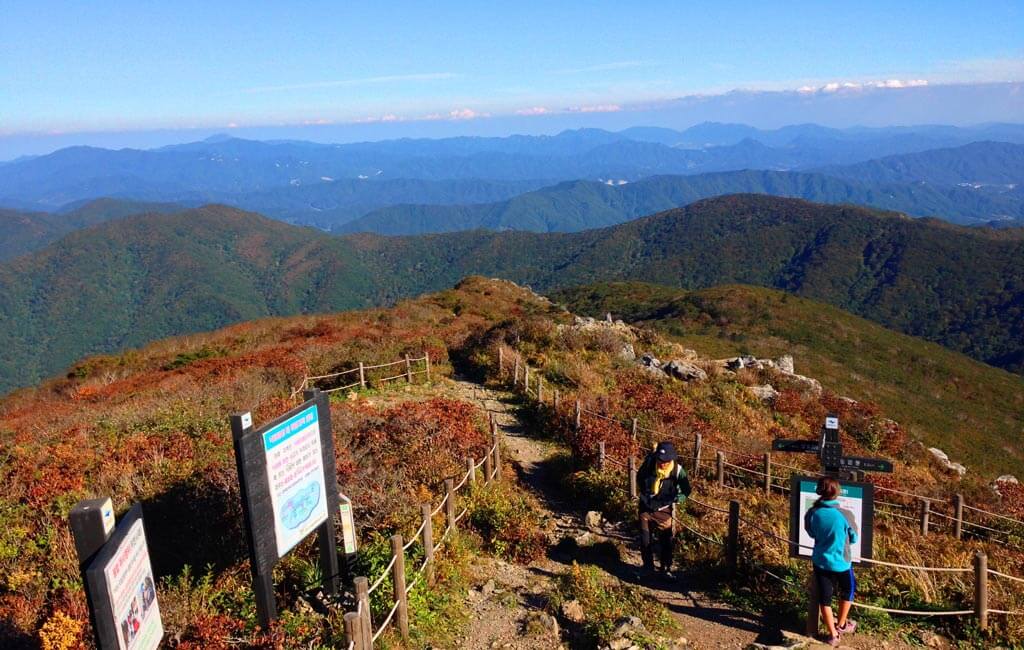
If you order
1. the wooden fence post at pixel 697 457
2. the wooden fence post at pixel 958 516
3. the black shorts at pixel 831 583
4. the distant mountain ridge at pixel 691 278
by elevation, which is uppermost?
the black shorts at pixel 831 583

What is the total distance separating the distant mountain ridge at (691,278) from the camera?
115 meters

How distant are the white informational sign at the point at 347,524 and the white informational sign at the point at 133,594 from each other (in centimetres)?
252

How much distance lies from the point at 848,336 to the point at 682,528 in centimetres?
6318

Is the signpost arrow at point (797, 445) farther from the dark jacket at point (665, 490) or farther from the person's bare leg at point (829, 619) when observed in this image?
the person's bare leg at point (829, 619)

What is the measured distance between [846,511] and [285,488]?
18.3ft

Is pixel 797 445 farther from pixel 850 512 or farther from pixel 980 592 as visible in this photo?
pixel 980 592

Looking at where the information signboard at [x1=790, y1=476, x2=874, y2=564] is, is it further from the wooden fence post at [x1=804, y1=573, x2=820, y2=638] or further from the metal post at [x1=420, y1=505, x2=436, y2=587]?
the metal post at [x1=420, y1=505, x2=436, y2=587]

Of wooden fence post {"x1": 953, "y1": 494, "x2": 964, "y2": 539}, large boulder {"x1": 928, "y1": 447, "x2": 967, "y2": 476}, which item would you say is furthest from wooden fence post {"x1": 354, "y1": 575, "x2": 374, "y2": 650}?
large boulder {"x1": 928, "y1": 447, "x2": 967, "y2": 476}

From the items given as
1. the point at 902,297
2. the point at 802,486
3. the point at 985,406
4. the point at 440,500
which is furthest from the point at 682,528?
the point at 902,297

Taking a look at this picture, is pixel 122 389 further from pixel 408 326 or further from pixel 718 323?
pixel 718 323

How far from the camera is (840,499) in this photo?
6.62m

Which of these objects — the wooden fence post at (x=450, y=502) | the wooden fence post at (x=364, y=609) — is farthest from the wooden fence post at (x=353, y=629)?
the wooden fence post at (x=450, y=502)

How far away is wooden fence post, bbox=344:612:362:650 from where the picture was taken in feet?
16.4

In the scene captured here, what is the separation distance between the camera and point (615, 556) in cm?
858
